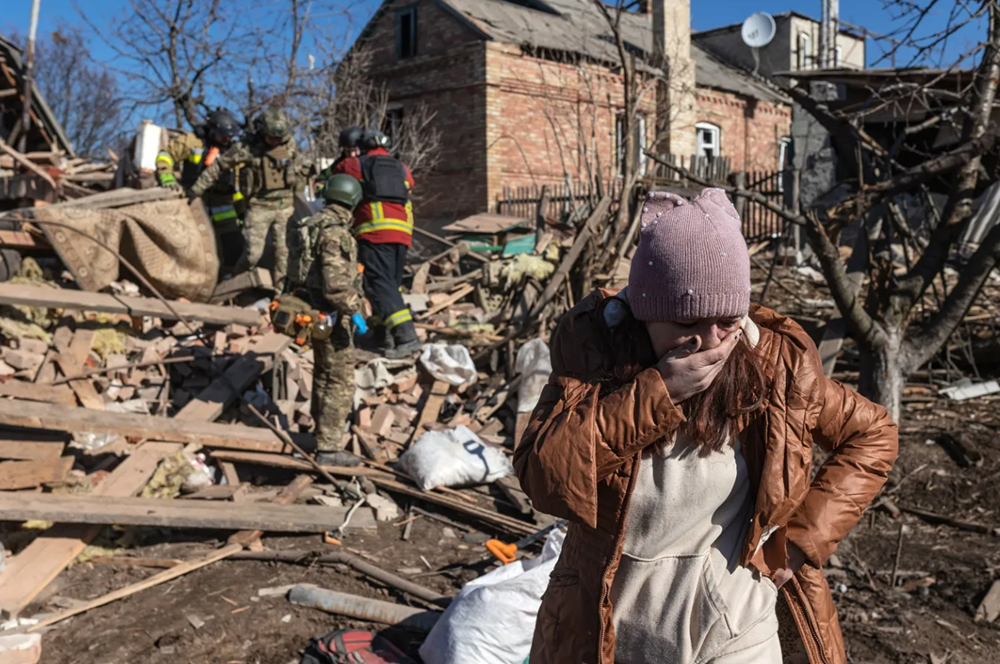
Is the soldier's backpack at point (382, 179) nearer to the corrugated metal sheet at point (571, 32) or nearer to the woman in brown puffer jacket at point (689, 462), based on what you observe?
the woman in brown puffer jacket at point (689, 462)

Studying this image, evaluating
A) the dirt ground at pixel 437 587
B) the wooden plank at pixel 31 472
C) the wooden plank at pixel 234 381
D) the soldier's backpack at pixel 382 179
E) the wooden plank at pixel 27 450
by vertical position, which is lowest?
the dirt ground at pixel 437 587

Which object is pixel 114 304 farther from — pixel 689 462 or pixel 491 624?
pixel 689 462

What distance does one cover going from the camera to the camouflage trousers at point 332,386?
6.23 meters

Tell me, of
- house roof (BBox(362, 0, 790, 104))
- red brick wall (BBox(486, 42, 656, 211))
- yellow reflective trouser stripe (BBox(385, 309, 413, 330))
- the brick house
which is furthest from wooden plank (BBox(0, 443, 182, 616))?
red brick wall (BBox(486, 42, 656, 211))

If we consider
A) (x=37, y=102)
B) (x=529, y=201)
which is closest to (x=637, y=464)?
(x=37, y=102)

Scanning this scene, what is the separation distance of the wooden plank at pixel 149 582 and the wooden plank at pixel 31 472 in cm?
118

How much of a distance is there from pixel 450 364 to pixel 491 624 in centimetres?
430

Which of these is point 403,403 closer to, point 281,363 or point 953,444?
point 281,363

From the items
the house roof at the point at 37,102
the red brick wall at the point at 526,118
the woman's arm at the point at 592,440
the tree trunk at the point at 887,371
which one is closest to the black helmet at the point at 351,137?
the tree trunk at the point at 887,371

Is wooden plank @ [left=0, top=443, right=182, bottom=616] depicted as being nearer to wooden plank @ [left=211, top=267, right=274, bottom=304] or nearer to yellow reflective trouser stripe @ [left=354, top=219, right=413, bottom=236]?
yellow reflective trouser stripe @ [left=354, top=219, right=413, bottom=236]

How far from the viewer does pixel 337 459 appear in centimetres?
627

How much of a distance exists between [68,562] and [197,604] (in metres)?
0.93

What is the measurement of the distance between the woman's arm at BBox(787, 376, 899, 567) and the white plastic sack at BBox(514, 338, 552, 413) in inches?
193

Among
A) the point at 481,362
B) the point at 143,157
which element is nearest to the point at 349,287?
the point at 481,362
